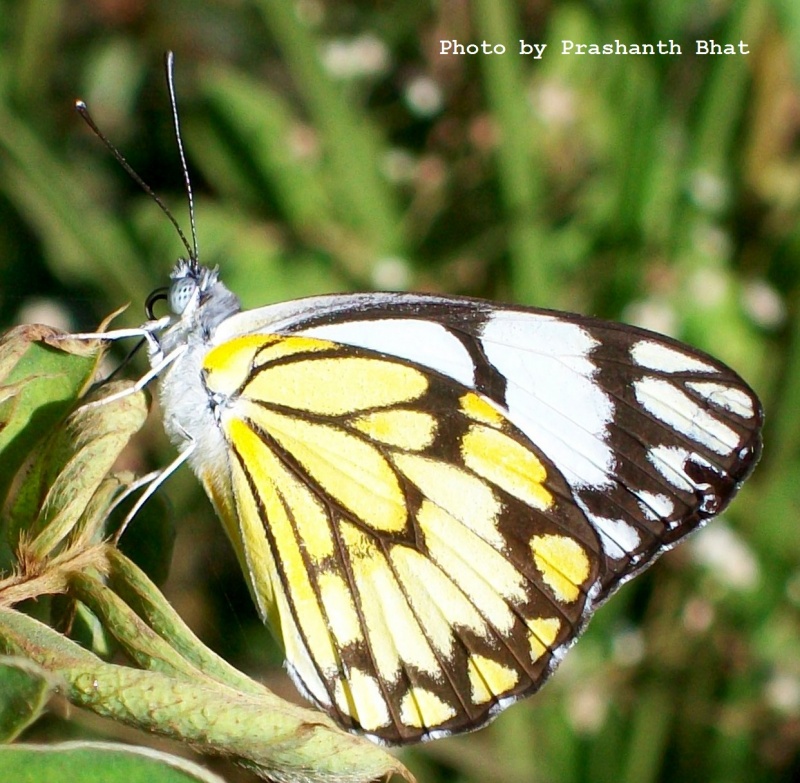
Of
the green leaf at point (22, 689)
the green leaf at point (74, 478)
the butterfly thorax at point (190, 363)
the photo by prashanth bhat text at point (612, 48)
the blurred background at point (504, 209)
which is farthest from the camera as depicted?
the photo by prashanth bhat text at point (612, 48)

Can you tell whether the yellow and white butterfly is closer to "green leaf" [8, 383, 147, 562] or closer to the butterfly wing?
the butterfly wing

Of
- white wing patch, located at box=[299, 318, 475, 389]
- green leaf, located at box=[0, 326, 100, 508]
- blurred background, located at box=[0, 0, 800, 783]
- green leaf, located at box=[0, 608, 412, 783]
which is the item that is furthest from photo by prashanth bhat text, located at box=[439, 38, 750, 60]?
green leaf, located at box=[0, 608, 412, 783]

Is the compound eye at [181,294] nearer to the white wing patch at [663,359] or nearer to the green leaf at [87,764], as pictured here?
the white wing patch at [663,359]

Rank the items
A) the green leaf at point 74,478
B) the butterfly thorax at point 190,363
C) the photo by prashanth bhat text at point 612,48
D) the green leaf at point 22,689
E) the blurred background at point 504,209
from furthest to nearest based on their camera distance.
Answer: the photo by prashanth bhat text at point 612,48, the blurred background at point 504,209, the butterfly thorax at point 190,363, the green leaf at point 74,478, the green leaf at point 22,689

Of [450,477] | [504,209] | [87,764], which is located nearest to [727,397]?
[450,477]

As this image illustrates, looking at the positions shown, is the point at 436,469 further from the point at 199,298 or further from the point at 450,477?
the point at 199,298

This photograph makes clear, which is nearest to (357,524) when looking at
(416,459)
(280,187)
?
(416,459)

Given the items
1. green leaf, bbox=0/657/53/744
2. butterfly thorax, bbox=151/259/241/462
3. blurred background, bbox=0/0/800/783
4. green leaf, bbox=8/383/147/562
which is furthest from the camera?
blurred background, bbox=0/0/800/783

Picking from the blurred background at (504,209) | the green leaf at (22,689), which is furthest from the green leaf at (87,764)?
the blurred background at (504,209)
